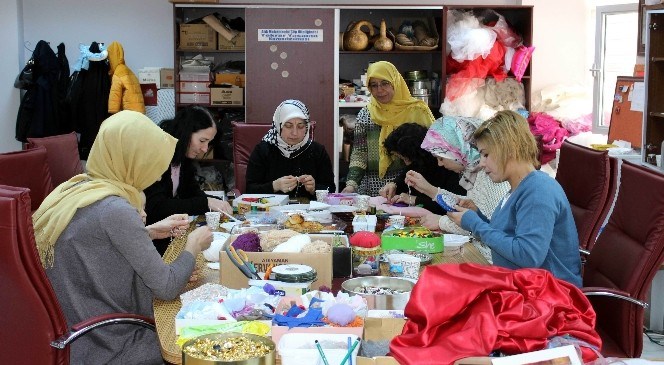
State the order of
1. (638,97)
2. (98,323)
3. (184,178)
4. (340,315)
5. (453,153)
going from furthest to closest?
(638,97) < (184,178) < (453,153) < (98,323) < (340,315)

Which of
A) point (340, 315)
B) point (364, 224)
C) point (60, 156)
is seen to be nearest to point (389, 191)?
point (364, 224)

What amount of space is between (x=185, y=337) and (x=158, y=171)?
883 mm

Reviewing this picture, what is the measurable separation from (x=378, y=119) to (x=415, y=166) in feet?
2.80

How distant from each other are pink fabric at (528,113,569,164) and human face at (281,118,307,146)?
7.55 ft

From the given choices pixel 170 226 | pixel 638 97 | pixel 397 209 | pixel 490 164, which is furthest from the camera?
pixel 638 97

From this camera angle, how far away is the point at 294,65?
6215 mm

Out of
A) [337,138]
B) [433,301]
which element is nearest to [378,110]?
[337,138]

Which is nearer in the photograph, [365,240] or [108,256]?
[108,256]

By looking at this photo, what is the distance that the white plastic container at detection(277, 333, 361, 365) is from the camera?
170 centimetres

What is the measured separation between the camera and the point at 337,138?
625 centimetres

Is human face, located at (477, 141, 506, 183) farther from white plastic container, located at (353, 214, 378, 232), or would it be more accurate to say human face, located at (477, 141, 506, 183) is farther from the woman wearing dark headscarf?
the woman wearing dark headscarf

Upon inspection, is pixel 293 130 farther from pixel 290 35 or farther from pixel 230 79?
pixel 230 79

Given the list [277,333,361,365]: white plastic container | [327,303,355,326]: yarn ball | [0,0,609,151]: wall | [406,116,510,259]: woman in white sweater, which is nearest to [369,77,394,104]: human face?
[406,116,510,259]: woman in white sweater

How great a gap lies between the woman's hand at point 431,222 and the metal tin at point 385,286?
94cm
